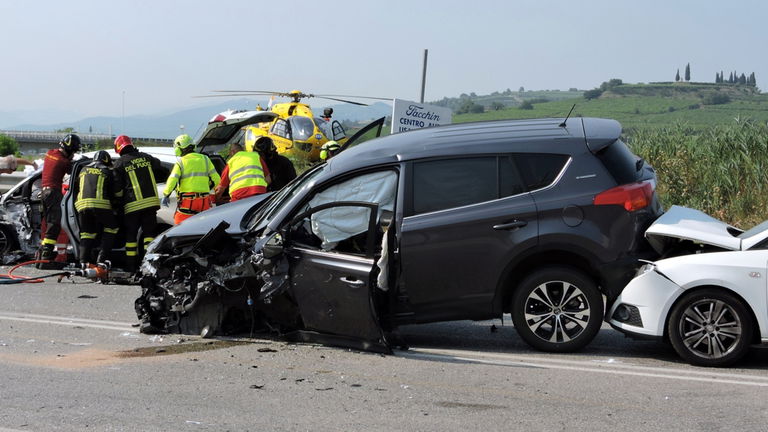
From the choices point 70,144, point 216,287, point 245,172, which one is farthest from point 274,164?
point 216,287

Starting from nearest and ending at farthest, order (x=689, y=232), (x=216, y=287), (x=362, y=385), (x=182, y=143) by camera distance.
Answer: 1. (x=362, y=385)
2. (x=689, y=232)
3. (x=216, y=287)
4. (x=182, y=143)

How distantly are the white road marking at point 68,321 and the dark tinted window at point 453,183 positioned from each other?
310cm

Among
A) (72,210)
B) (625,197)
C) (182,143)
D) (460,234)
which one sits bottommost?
(72,210)

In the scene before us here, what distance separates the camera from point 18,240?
13.0m

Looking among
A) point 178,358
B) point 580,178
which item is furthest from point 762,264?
point 178,358

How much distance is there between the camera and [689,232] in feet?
23.8

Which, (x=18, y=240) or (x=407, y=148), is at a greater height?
(x=407, y=148)

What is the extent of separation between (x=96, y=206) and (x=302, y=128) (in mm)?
19062

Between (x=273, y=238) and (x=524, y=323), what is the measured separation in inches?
86.9

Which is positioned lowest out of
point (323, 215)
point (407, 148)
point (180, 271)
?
point (180, 271)

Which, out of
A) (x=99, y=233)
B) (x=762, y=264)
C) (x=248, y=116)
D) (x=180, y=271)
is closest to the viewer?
(x=762, y=264)

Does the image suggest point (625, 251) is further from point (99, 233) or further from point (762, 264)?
point (99, 233)

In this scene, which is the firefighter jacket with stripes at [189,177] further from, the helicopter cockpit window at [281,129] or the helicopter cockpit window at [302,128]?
the helicopter cockpit window at [281,129]

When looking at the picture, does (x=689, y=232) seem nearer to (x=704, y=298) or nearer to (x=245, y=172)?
(x=704, y=298)
